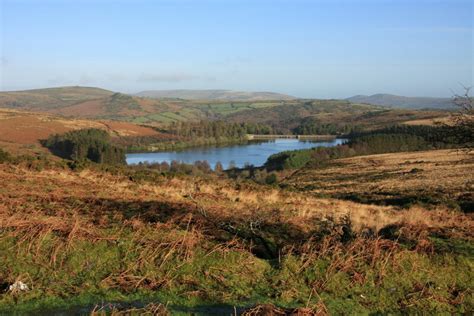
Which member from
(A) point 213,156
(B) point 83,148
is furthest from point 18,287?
(A) point 213,156

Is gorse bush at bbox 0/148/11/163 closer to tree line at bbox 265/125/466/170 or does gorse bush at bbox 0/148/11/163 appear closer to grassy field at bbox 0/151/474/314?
grassy field at bbox 0/151/474/314

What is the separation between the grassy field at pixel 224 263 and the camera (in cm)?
653

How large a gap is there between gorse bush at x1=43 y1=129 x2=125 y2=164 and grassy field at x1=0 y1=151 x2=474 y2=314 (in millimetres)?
86234

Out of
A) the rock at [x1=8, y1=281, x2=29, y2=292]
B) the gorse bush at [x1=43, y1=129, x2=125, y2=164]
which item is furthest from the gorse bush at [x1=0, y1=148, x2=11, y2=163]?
the gorse bush at [x1=43, y1=129, x2=125, y2=164]

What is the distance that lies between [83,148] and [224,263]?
104 metres

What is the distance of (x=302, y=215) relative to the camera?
41.6ft

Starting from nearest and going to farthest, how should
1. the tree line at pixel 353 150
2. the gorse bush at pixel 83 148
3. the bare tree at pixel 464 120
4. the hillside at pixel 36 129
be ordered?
the bare tree at pixel 464 120 → the tree line at pixel 353 150 → the gorse bush at pixel 83 148 → the hillside at pixel 36 129

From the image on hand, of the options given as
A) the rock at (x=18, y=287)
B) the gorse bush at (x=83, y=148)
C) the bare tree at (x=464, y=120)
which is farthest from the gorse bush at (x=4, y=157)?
the gorse bush at (x=83, y=148)

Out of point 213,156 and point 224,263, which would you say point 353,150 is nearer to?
point 213,156

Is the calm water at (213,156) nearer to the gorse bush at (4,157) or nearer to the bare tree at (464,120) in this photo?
the gorse bush at (4,157)

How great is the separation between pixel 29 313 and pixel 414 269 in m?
6.11

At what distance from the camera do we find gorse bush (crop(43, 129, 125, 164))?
97875mm

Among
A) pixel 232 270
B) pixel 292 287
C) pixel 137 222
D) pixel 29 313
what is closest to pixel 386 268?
pixel 292 287

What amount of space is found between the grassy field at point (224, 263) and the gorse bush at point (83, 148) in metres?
86.2
